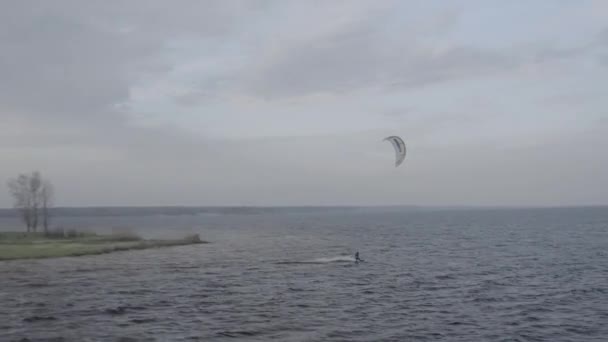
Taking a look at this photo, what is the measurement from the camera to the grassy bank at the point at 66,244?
6819 centimetres

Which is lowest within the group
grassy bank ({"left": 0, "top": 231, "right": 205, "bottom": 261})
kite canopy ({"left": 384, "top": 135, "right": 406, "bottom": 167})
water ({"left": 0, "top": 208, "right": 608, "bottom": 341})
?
water ({"left": 0, "top": 208, "right": 608, "bottom": 341})

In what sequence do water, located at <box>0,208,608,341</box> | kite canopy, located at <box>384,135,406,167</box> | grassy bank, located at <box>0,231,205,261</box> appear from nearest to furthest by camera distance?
water, located at <box>0,208,608,341</box> → kite canopy, located at <box>384,135,406,167</box> → grassy bank, located at <box>0,231,205,261</box>

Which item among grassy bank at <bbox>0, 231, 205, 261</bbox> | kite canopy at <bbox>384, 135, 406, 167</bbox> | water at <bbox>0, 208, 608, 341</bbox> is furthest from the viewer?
grassy bank at <bbox>0, 231, 205, 261</bbox>

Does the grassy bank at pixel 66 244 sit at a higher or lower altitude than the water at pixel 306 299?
higher

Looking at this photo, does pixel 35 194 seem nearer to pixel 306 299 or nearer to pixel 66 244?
pixel 66 244

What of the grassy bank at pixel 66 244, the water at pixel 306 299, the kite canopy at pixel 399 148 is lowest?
the water at pixel 306 299

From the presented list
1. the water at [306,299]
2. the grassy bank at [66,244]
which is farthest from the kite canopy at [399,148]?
the grassy bank at [66,244]

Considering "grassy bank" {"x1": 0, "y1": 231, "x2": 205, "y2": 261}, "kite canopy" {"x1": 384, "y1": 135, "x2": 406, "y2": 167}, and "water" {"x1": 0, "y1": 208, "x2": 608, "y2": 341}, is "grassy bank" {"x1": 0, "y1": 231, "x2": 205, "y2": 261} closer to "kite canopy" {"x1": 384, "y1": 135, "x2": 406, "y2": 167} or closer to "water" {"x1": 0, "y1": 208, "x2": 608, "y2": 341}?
"water" {"x1": 0, "y1": 208, "x2": 608, "y2": 341}

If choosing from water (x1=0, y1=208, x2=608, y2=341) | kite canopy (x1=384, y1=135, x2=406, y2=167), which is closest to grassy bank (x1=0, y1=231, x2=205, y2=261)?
water (x1=0, y1=208, x2=608, y2=341)

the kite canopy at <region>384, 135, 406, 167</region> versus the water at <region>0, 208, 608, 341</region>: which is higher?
the kite canopy at <region>384, 135, 406, 167</region>

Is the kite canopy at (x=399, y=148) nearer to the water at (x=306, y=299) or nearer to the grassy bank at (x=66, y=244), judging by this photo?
the water at (x=306, y=299)

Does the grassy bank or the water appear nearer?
the water

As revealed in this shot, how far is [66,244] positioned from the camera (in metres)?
79.8

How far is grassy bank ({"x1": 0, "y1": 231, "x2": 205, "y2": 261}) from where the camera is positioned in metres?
68.2
